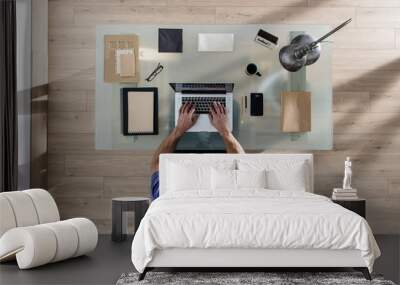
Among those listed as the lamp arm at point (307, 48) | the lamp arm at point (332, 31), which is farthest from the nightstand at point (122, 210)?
the lamp arm at point (332, 31)

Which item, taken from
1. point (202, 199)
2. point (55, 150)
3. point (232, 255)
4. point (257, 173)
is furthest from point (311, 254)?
point (55, 150)

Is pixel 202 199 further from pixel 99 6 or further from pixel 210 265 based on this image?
pixel 99 6

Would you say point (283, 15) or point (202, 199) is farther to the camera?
point (283, 15)

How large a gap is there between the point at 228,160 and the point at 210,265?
1962 millimetres

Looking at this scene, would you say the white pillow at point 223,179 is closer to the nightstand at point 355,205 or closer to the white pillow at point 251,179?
the white pillow at point 251,179

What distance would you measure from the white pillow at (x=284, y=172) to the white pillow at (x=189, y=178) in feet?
1.20

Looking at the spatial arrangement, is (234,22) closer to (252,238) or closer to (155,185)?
(155,185)

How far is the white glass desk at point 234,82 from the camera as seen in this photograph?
7504mm

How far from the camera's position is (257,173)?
6.56m

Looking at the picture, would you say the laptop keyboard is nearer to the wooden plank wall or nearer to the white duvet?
the wooden plank wall

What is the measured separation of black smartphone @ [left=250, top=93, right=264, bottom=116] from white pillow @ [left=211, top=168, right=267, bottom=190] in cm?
110

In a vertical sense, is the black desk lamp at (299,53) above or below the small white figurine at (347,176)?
above

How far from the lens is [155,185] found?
714 cm

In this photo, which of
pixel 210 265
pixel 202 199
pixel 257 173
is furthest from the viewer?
pixel 257 173
